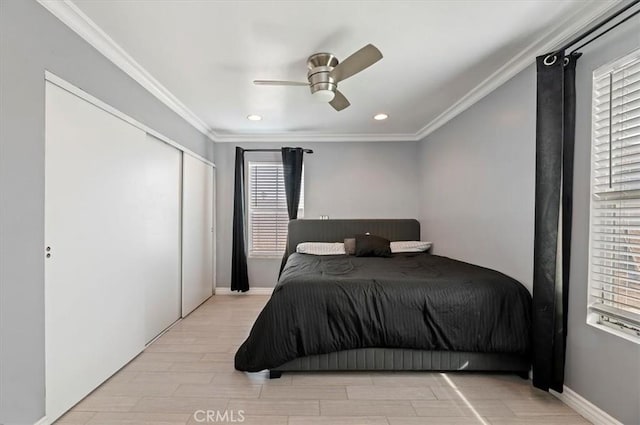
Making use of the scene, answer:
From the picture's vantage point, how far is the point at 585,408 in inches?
68.6

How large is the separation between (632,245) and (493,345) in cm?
104

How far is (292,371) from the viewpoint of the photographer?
225cm

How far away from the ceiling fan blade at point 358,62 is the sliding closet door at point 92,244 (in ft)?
5.59

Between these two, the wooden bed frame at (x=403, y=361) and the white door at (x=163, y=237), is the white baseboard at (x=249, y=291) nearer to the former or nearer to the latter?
the white door at (x=163, y=237)

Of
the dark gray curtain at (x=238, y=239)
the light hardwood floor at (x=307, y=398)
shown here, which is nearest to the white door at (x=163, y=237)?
the light hardwood floor at (x=307, y=398)

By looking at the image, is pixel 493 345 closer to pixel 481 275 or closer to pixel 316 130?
pixel 481 275

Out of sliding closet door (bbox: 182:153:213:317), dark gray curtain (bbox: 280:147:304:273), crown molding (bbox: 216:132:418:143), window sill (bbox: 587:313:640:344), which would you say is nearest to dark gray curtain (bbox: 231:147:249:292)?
crown molding (bbox: 216:132:418:143)

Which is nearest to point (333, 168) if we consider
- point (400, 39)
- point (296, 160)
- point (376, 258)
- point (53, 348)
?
point (296, 160)

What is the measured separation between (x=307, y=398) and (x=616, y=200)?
219cm

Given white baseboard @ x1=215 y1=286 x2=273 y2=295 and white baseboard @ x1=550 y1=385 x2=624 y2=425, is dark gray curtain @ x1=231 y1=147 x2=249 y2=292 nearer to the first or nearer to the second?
white baseboard @ x1=215 y1=286 x2=273 y2=295

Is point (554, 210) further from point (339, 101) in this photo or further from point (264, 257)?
point (264, 257)

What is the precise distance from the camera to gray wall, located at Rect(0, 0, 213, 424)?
4.65ft

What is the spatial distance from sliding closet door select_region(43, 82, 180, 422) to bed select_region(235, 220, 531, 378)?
98 cm

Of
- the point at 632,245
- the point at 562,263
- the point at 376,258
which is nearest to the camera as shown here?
the point at 632,245
